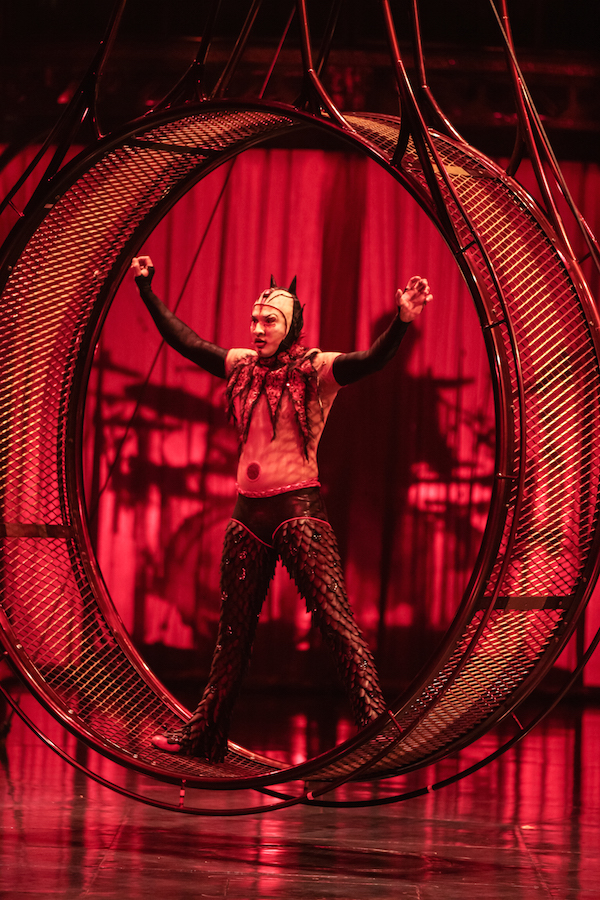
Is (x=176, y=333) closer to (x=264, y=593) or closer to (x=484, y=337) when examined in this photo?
(x=264, y=593)

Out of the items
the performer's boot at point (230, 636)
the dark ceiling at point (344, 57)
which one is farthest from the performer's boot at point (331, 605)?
the dark ceiling at point (344, 57)

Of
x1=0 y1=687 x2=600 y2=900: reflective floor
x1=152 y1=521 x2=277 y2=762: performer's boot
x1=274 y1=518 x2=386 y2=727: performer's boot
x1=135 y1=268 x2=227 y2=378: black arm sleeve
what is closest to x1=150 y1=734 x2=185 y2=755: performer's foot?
x1=152 y1=521 x2=277 y2=762: performer's boot

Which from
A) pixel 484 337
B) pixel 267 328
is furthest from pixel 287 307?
pixel 484 337

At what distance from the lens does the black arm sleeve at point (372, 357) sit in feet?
10.4

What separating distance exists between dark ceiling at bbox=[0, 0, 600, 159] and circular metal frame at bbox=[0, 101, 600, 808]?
260 centimetres

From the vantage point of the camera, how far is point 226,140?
359 centimetres

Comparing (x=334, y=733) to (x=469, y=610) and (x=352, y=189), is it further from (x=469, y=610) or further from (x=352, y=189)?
(x=352, y=189)

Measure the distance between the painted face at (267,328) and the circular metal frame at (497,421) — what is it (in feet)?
1.87

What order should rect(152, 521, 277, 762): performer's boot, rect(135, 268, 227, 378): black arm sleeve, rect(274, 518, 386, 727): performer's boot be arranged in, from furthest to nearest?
rect(135, 268, 227, 378): black arm sleeve
rect(152, 521, 277, 762): performer's boot
rect(274, 518, 386, 727): performer's boot

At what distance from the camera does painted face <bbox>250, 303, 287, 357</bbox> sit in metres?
3.41

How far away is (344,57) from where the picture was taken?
6.09 metres

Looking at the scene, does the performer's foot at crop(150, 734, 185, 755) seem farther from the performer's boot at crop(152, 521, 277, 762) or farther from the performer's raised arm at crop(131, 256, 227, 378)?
the performer's raised arm at crop(131, 256, 227, 378)

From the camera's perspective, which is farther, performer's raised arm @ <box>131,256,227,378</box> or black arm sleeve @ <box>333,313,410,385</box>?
performer's raised arm @ <box>131,256,227,378</box>

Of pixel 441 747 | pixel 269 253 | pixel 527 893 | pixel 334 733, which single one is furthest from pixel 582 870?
pixel 269 253
